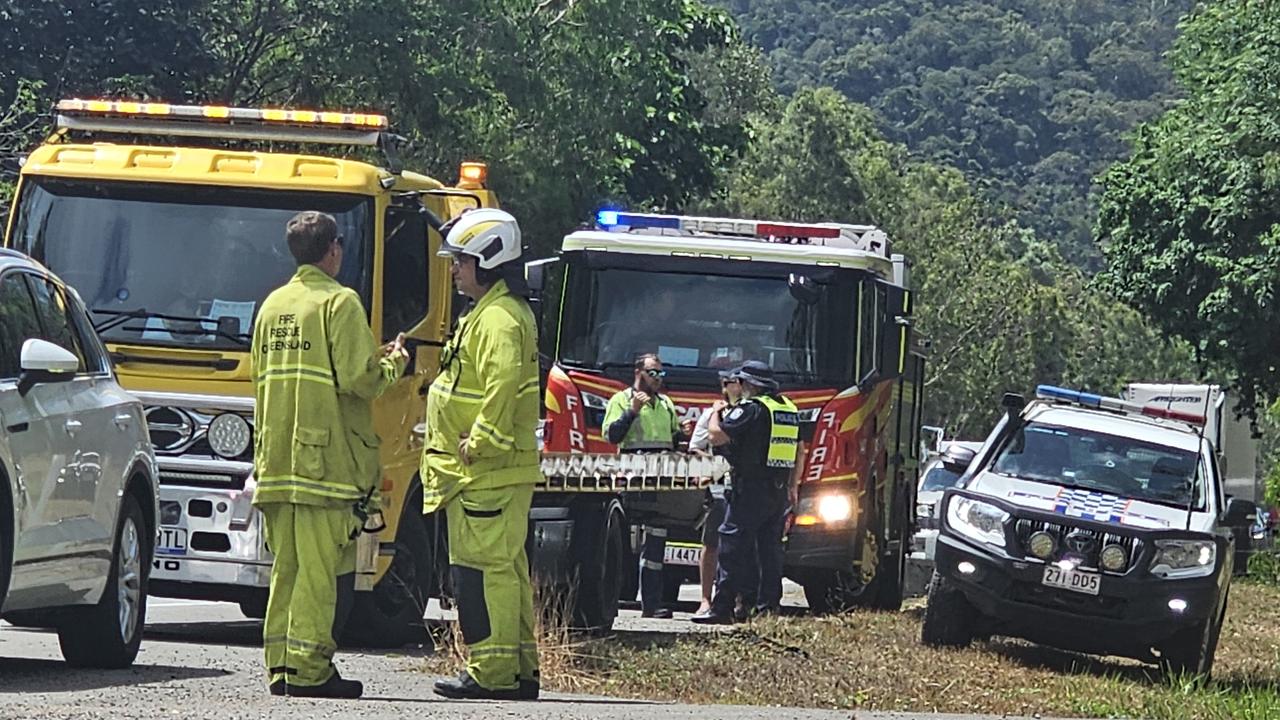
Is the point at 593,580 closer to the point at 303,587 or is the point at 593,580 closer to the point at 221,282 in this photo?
the point at 221,282

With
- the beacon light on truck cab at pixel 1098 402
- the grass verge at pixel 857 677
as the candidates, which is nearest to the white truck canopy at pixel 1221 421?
the beacon light on truck cab at pixel 1098 402

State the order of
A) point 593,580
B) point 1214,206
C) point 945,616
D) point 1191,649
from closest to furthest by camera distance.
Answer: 1. point 593,580
2. point 1191,649
3. point 945,616
4. point 1214,206

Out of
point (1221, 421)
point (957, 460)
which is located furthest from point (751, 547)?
point (1221, 421)

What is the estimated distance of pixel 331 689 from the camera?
29.9 feet

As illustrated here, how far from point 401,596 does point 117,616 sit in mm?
2632

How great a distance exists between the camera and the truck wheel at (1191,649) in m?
13.9

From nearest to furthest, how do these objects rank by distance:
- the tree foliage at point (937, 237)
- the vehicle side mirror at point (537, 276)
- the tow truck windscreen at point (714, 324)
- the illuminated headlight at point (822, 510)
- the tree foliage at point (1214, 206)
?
the vehicle side mirror at point (537, 276), the tow truck windscreen at point (714, 324), the illuminated headlight at point (822, 510), the tree foliage at point (1214, 206), the tree foliage at point (937, 237)

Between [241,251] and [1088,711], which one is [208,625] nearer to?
[241,251]

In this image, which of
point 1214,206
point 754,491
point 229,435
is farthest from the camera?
point 1214,206

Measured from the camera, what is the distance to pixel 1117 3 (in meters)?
172

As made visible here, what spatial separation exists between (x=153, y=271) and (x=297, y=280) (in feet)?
11.6

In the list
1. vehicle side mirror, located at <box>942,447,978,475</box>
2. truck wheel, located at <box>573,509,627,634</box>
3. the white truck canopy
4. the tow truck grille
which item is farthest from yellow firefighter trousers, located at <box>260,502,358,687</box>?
the white truck canopy

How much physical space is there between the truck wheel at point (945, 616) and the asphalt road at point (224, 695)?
312 cm

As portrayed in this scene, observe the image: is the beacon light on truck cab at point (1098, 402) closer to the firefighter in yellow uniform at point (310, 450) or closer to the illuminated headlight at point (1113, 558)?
the illuminated headlight at point (1113, 558)
